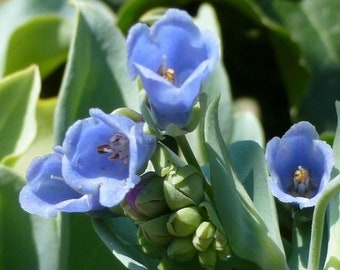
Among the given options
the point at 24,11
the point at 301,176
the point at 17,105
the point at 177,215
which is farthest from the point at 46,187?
the point at 24,11

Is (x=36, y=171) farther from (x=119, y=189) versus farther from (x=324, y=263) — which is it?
(x=324, y=263)

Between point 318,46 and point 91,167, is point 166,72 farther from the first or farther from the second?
point 318,46

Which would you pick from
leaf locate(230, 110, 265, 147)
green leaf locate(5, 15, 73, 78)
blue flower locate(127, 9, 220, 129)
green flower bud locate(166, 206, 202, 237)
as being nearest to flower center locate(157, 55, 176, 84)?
blue flower locate(127, 9, 220, 129)

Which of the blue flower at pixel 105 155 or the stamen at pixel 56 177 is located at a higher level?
the blue flower at pixel 105 155

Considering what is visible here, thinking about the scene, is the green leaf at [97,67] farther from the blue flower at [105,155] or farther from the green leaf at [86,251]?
the blue flower at [105,155]

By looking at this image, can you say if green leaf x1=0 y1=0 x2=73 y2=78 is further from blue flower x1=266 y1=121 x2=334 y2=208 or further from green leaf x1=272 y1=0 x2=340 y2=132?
blue flower x1=266 y1=121 x2=334 y2=208

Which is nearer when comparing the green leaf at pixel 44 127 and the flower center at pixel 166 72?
the flower center at pixel 166 72

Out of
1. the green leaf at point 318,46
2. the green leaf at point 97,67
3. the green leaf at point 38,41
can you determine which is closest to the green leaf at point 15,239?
the green leaf at point 97,67
